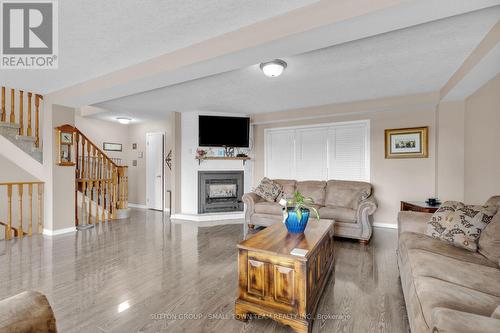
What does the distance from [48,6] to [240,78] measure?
6.85 feet

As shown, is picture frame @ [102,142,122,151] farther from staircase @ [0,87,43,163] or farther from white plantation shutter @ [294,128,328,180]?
white plantation shutter @ [294,128,328,180]

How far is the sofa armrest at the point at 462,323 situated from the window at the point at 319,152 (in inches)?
156

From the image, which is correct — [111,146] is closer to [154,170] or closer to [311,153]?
[154,170]

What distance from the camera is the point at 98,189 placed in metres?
4.93

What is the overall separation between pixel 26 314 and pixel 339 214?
3736mm

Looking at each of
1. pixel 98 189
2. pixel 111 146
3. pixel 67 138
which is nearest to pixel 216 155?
pixel 98 189

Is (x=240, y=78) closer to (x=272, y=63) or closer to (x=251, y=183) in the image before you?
(x=272, y=63)

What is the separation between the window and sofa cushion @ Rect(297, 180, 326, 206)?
36 cm

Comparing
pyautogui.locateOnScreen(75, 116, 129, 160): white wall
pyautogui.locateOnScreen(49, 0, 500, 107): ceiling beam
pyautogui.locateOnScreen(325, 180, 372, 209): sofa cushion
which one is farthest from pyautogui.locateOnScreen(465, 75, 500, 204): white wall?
pyautogui.locateOnScreen(75, 116, 129, 160): white wall

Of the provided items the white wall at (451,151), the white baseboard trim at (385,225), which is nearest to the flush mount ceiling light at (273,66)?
the white wall at (451,151)

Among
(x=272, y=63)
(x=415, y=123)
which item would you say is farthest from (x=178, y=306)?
(x=415, y=123)

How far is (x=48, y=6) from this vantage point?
1.88 meters

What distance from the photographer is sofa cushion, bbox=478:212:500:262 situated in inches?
70.5

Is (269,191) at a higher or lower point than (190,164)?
lower
